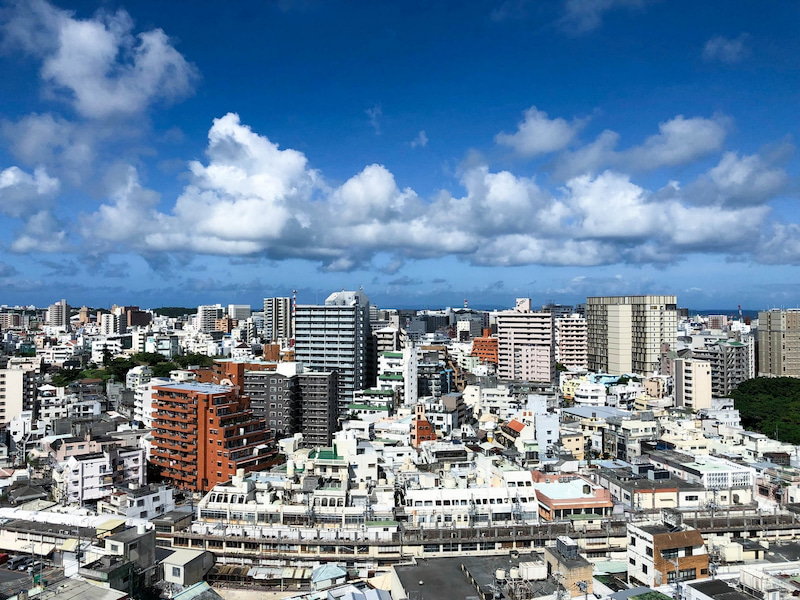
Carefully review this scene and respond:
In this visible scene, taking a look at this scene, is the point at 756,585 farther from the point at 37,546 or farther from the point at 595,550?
the point at 37,546

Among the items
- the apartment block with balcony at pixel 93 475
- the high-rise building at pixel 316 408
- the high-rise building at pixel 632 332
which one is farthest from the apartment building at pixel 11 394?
the high-rise building at pixel 632 332

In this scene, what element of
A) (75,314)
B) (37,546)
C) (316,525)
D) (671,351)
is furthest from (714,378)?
(75,314)

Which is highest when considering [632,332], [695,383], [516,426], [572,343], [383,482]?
[632,332]

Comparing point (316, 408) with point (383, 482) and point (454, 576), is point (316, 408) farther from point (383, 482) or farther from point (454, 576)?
point (454, 576)

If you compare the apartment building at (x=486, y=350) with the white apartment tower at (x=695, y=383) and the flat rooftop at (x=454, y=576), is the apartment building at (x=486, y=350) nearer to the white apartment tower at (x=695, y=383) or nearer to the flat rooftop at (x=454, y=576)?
the white apartment tower at (x=695, y=383)

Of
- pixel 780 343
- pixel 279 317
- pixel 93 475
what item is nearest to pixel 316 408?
pixel 93 475
